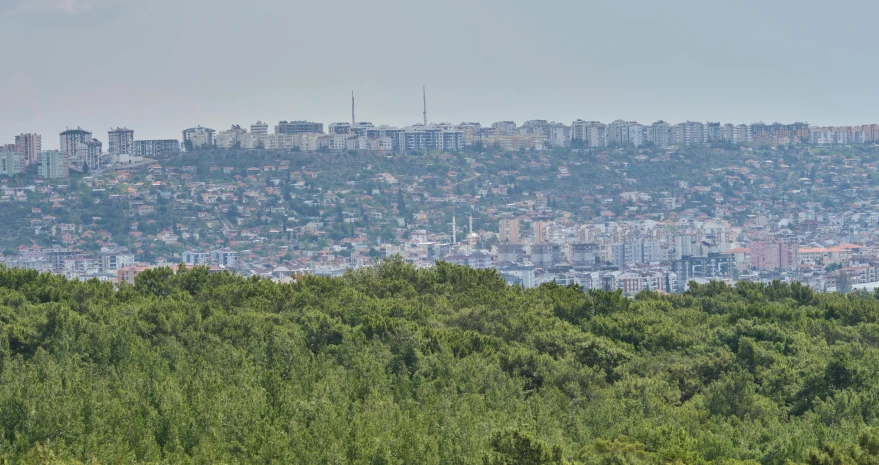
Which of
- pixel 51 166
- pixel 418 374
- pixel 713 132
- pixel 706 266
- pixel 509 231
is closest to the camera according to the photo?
pixel 418 374

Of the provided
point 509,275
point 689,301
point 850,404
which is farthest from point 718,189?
point 850,404

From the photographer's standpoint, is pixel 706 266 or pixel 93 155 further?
pixel 93 155

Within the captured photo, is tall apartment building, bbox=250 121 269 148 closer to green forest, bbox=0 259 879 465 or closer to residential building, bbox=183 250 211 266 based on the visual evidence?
residential building, bbox=183 250 211 266

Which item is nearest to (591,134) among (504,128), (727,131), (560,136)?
(560,136)

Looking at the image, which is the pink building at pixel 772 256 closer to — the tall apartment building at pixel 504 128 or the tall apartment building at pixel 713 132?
the tall apartment building at pixel 713 132

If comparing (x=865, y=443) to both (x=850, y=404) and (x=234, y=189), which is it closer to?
(x=850, y=404)

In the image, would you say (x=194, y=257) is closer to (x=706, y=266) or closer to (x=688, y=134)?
(x=706, y=266)

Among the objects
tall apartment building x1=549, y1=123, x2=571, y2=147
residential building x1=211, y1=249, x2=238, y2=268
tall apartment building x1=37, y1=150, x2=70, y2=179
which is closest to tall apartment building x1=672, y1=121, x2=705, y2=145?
tall apartment building x1=549, y1=123, x2=571, y2=147
